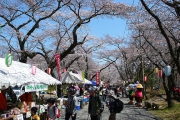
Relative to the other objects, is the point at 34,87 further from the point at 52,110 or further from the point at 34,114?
the point at 52,110

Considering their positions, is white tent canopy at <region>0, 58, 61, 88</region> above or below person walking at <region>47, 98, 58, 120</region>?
above

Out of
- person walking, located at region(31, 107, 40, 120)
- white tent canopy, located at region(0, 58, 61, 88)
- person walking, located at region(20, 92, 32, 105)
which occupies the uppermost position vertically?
white tent canopy, located at region(0, 58, 61, 88)

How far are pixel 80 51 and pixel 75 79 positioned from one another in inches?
728

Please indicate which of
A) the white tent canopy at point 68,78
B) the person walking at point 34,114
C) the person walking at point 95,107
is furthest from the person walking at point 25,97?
the white tent canopy at point 68,78

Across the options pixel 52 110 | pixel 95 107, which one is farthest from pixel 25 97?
pixel 95 107

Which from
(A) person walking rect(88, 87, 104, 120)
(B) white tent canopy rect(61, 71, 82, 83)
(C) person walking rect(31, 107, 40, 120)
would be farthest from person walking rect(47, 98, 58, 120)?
(B) white tent canopy rect(61, 71, 82, 83)

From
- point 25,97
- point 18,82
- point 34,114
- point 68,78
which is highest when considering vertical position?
point 68,78

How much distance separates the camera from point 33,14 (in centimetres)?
1733

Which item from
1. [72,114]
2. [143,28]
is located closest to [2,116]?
[72,114]

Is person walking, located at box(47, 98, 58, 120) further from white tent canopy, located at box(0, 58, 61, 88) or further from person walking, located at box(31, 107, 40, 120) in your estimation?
white tent canopy, located at box(0, 58, 61, 88)

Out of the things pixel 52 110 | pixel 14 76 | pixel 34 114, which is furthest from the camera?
pixel 14 76

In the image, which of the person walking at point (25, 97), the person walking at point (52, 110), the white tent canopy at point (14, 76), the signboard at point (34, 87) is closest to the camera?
the person walking at point (52, 110)

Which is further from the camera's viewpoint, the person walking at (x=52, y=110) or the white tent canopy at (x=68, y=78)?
the white tent canopy at (x=68, y=78)

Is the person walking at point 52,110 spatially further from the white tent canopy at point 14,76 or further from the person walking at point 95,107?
the white tent canopy at point 14,76
